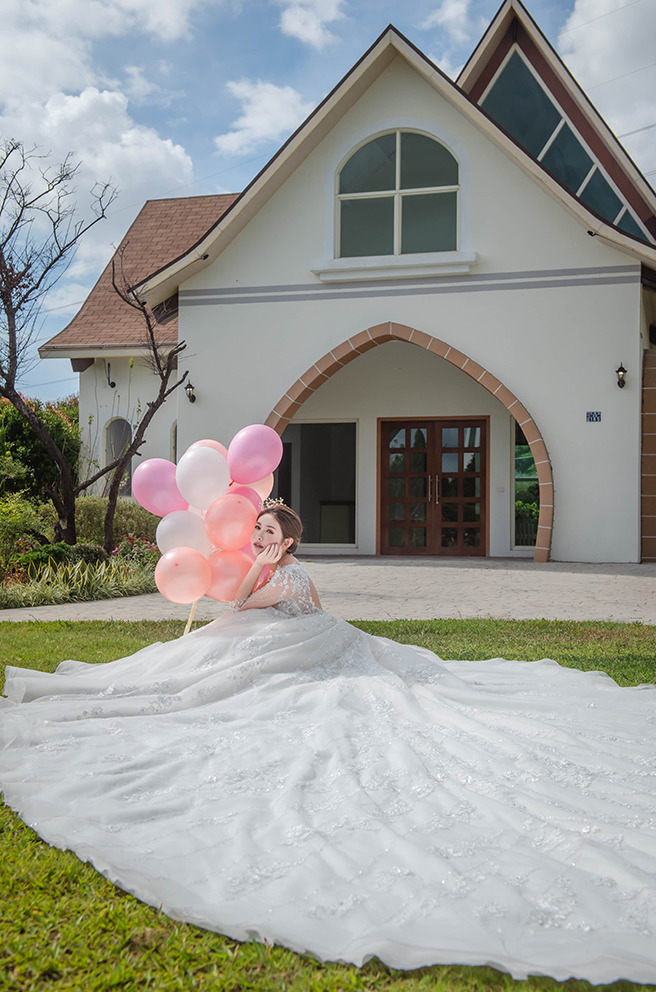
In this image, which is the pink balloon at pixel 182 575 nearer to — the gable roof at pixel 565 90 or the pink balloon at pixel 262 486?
the pink balloon at pixel 262 486

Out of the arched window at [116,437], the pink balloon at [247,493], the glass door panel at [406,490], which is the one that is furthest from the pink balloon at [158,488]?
the arched window at [116,437]

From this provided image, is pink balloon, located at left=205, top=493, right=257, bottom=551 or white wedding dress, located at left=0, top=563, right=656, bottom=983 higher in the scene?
pink balloon, located at left=205, top=493, right=257, bottom=551

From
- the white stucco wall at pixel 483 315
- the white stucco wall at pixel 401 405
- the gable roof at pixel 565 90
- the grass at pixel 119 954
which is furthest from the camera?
the white stucco wall at pixel 401 405

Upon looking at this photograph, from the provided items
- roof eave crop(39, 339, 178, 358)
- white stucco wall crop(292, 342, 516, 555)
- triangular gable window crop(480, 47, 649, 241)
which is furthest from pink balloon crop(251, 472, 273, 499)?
triangular gable window crop(480, 47, 649, 241)

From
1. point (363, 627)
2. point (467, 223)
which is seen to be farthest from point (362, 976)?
point (467, 223)

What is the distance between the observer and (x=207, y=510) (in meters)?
4.88

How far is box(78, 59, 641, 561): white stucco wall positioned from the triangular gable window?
2329mm

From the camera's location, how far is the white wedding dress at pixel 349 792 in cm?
198

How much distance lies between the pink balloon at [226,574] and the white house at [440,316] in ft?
28.1

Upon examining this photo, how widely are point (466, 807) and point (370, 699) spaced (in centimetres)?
122

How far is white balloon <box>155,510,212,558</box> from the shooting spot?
15.8 feet

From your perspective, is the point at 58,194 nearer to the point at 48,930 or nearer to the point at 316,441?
the point at 316,441

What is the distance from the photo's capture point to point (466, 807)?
2641 millimetres

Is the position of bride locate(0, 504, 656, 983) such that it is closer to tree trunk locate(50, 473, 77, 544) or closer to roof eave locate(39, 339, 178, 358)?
tree trunk locate(50, 473, 77, 544)
